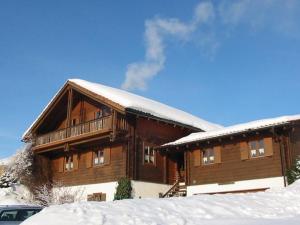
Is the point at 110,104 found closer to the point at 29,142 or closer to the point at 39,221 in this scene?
the point at 29,142

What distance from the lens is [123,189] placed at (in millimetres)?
24922

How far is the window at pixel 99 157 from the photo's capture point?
28116mm

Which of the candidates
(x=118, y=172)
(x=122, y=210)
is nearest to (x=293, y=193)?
(x=122, y=210)

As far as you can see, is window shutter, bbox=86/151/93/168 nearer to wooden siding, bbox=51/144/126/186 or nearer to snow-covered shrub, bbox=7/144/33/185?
wooden siding, bbox=51/144/126/186

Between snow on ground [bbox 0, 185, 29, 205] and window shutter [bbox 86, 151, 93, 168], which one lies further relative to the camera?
snow on ground [bbox 0, 185, 29, 205]

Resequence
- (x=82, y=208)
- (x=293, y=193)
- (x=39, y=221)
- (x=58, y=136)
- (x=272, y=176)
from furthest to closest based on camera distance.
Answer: (x=58, y=136) < (x=272, y=176) < (x=293, y=193) < (x=82, y=208) < (x=39, y=221)

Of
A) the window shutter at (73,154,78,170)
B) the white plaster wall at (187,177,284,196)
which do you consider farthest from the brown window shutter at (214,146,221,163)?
the window shutter at (73,154,78,170)

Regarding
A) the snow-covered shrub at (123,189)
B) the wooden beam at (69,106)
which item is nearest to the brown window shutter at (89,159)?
the wooden beam at (69,106)

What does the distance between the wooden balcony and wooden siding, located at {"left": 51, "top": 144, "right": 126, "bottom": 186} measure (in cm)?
149

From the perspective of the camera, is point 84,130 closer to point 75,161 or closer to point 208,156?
Result: point 75,161

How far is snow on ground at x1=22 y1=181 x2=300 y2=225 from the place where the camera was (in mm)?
9023

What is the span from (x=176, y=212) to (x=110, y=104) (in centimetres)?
1622

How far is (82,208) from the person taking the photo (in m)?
9.66

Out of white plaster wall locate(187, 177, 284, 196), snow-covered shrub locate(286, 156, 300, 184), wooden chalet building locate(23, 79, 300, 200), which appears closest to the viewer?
snow-covered shrub locate(286, 156, 300, 184)
